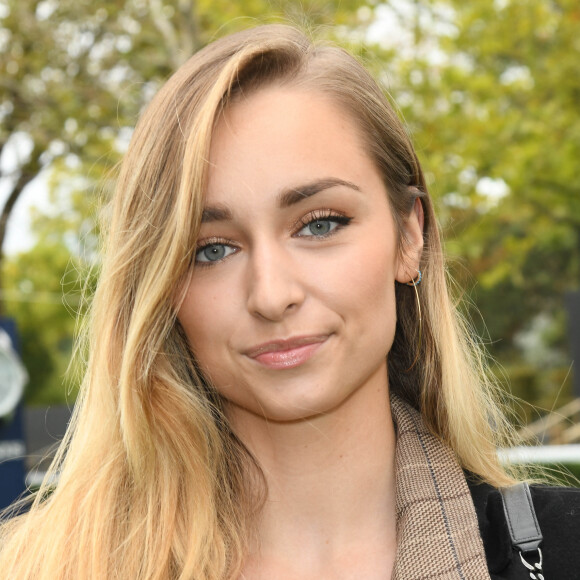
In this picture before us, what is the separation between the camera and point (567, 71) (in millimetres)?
11664

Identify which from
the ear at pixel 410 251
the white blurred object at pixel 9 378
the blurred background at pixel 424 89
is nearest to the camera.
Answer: the ear at pixel 410 251

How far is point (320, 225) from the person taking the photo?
219 cm

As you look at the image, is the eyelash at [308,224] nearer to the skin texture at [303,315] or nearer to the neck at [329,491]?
the skin texture at [303,315]

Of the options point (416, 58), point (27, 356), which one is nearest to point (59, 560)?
point (416, 58)

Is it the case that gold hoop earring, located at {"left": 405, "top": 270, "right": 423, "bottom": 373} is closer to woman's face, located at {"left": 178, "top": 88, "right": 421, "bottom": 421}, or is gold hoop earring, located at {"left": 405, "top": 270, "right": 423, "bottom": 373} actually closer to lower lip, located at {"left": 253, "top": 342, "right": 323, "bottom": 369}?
woman's face, located at {"left": 178, "top": 88, "right": 421, "bottom": 421}

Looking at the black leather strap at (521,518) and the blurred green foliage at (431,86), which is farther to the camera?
the blurred green foliage at (431,86)

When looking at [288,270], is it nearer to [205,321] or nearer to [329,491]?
[205,321]

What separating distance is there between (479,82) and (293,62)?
27.0 feet

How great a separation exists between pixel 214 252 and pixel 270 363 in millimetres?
290

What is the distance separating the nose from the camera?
81.4 inches

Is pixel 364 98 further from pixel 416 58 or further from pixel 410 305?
pixel 416 58

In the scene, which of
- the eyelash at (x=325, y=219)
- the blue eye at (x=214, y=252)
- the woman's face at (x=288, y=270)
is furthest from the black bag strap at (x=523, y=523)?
the blue eye at (x=214, y=252)

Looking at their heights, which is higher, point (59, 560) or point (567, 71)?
point (59, 560)

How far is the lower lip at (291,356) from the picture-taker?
6.98ft
